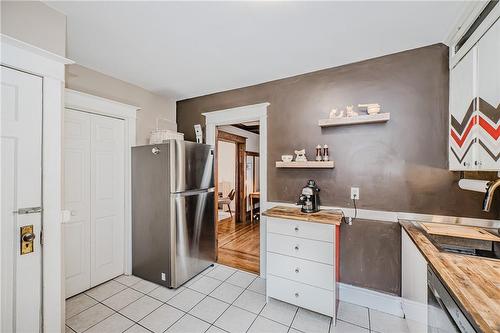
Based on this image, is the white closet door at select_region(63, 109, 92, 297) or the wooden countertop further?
the white closet door at select_region(63, 109, 92, 297)

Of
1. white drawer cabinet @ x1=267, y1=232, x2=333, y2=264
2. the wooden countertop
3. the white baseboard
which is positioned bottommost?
the white baseboard

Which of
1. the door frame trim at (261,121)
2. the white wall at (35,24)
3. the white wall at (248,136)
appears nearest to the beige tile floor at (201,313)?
the door frame trim at (261,121)

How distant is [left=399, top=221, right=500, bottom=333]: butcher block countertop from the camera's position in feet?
2.48

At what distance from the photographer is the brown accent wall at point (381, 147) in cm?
186

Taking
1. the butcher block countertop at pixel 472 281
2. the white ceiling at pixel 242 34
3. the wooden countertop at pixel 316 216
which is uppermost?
the white ceiling at pixel 242 34

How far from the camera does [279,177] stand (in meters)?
2.61

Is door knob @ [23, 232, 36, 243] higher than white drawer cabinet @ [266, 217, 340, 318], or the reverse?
door knob @ [23, 232, 36, 243]

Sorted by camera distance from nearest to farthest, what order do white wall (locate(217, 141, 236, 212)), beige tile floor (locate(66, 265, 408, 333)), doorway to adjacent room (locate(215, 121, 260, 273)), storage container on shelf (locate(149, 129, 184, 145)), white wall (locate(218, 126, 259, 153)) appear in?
beige tile floor (locate(66, 265, 408, 333)) → storage container on shelf (locate(149, 129, 184, 145)) → doorway to adjacent room (locate(215, 121, 260, 273)) → white wall (locate(218, 126, 259, 153)) → white wall (locate(217, 141, 236, 212))

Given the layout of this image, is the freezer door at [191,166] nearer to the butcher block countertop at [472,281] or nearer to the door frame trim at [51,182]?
the door frame trim at [51,182]

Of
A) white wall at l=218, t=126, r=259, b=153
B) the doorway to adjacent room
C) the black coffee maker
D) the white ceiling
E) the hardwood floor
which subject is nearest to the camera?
the white ceiling

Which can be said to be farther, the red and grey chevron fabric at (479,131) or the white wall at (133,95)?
the white wall at (133,95)

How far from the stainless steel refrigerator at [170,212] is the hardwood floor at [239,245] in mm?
519

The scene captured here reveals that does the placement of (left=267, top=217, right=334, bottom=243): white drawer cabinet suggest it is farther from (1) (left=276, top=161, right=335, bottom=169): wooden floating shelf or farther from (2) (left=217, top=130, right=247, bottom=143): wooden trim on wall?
(2) (left=217, top=130, right=247, bottom=143): wooden trim on wall

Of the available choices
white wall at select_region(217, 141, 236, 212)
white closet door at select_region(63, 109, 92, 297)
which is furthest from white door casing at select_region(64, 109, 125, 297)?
white wall at select_region(217, 141, 236, 212)
